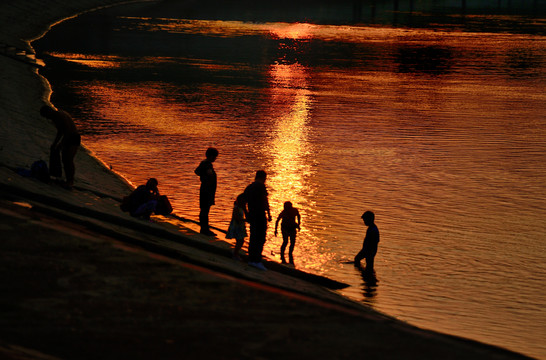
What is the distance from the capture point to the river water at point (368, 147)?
16.8 meters

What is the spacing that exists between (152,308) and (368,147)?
2187 cm

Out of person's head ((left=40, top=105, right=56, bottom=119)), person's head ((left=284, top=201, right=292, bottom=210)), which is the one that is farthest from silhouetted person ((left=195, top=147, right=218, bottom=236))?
person's head ((left=40, top=105, right=56, bottom=119))

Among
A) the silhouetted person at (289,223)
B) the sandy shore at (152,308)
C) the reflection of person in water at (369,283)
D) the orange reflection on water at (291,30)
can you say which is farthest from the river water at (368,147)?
the orange reflection on water at (291,30)

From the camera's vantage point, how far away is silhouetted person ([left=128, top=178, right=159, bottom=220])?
54.9 feet

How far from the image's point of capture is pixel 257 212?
14.0 meters

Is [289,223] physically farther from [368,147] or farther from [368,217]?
[368,147]

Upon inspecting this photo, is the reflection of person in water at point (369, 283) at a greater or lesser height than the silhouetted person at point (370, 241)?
lesser

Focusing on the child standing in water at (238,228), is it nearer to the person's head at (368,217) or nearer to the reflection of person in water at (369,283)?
the person's head at (368,217)

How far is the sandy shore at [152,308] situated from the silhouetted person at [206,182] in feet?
5.26

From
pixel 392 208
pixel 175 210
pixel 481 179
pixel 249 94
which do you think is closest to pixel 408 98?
pixel 249 94

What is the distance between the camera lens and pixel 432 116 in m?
39.1

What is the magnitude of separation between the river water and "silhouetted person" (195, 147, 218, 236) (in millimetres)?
1926

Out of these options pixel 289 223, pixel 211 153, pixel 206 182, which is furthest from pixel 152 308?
pixel 289 223

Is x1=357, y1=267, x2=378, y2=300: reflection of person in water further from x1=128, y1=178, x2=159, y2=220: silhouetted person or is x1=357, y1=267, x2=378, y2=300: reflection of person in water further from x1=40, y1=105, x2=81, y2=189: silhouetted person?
x1=40, y1=105, x2=81, y2=189: silhouetted person
